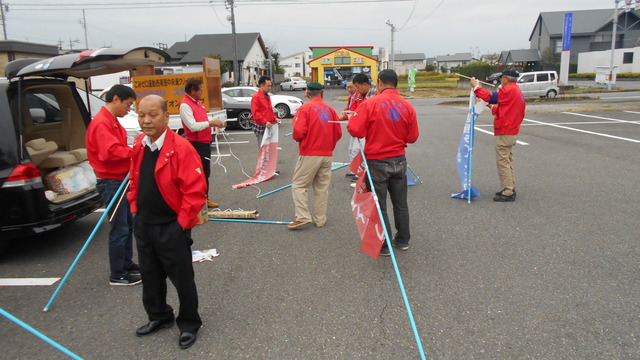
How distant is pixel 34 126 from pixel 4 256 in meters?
1.81

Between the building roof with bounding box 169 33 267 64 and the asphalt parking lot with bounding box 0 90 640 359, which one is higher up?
the building roof with bounding box 169 33 267 64

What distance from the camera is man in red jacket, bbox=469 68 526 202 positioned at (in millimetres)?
5883

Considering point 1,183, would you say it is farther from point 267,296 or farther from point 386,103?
point 386,103

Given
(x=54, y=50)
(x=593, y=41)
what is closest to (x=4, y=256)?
(x=54, y=50)

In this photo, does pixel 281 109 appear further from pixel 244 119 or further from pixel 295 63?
pixel 295 63

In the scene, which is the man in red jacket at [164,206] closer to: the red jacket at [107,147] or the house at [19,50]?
the red jacket at [107,147]

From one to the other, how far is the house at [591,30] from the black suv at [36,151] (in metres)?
59.7

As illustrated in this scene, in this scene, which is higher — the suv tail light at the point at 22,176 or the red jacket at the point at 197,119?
the red jacket at the point at 197,119

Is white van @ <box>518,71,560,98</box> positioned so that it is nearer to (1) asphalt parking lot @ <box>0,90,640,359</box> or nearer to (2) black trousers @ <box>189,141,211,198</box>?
(1) asphalt parking lot @ <box>0,90,640,359</box>

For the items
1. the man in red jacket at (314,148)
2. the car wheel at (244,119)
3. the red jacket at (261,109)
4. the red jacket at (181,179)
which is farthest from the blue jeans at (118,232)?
the car wheel at (244,119)

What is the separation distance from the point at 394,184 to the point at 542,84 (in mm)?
25940

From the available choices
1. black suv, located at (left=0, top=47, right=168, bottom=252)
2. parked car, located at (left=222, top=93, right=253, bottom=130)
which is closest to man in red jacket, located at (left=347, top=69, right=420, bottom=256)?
black suv, located at (left=0, top=47, right=168, bottom=252)

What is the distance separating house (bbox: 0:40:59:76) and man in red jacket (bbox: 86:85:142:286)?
10.9 m

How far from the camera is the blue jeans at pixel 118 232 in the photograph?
3686mm
